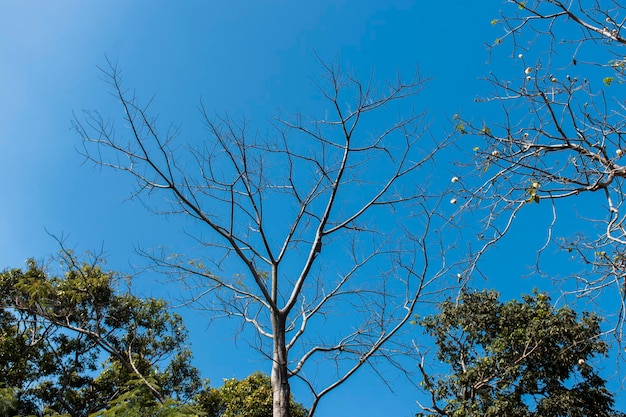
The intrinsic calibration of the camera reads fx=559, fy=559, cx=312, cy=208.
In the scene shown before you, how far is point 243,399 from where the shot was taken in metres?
10.8

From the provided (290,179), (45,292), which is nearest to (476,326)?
(290,179)

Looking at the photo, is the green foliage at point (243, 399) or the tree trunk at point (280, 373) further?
the green foliage at point (243, 399)

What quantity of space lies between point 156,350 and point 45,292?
3066 millimetres

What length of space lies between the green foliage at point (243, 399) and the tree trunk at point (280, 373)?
6.38 meters

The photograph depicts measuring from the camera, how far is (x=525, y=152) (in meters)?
3.34

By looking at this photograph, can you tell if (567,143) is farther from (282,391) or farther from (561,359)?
(561,359)

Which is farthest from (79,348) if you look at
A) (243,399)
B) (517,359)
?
(517,359)

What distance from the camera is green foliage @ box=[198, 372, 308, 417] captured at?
10.6 metres

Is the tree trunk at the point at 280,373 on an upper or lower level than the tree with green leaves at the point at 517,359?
lower

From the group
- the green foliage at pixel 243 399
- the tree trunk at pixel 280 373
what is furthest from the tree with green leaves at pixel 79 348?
the tree trunk at pixel 280 373

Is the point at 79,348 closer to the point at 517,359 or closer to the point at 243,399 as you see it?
the point at 243,399

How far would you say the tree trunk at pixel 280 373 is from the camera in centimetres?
442

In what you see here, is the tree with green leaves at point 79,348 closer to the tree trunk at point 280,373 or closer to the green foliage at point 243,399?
the green foliage at point 243,399

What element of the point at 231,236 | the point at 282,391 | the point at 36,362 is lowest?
the point at 282,391
